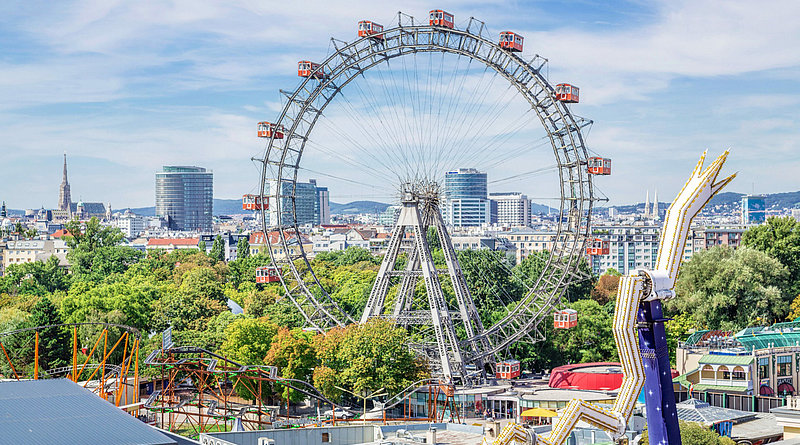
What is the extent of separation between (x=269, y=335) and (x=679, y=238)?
2182 inches

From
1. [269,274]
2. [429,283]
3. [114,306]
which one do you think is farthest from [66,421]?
[114,306]

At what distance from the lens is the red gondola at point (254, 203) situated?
79188 mm

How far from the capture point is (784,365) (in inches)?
2766

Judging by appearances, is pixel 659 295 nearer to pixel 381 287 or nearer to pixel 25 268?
pixel 381 287

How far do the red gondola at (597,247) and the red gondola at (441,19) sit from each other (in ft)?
62.2

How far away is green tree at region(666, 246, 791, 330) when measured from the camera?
279ft

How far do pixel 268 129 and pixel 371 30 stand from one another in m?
11.7

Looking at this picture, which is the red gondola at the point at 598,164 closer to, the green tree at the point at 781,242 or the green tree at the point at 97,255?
the green tree at the point at 781,242

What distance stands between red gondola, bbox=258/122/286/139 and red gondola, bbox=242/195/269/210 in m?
4.99

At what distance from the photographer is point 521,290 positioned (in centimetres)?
11238

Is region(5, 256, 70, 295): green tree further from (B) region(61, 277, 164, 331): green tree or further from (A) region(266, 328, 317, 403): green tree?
(A) region(266, 328, 317, 403): green tree

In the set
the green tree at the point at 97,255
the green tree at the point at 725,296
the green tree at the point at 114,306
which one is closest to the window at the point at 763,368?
the green tree at the point at 725,296

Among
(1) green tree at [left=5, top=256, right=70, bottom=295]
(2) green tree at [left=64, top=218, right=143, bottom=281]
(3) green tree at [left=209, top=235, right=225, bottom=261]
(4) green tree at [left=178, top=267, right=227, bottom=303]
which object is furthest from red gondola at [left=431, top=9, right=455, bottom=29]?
(3) green tree at [left=209, top=235, right=225, bottom=261]

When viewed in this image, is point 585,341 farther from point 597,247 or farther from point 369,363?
point 369,363
